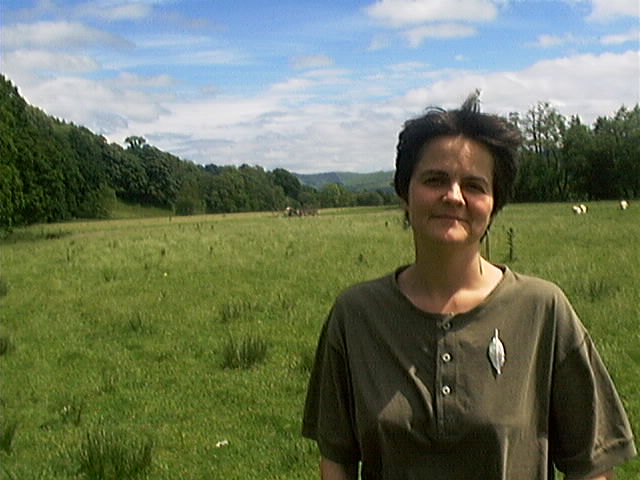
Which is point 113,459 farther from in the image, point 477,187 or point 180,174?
point 180,174

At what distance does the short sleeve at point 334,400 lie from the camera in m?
2.19

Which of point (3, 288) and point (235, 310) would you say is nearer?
point (235, 310)

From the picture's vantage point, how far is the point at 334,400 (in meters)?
2.21

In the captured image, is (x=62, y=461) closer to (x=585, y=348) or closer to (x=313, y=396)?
(x=313, y=396)

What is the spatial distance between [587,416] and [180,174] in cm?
10737

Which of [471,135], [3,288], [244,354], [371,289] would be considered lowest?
[244,354]

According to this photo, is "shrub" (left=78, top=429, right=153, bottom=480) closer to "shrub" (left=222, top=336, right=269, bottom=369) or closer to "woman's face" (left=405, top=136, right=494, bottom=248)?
"shrub" (left=222, top=336, right=269, bottom=369)

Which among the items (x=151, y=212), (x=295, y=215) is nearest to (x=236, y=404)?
(x=295, y=215)

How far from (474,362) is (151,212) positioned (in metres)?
94.8

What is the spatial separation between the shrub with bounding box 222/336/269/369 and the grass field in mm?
15

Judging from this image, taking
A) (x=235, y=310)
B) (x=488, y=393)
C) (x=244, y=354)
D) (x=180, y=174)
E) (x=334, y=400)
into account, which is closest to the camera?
(x=488, y=393)

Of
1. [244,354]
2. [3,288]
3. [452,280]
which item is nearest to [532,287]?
[452,280]

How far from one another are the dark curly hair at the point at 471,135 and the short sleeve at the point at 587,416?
0.48 meters

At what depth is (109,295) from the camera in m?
13.6
